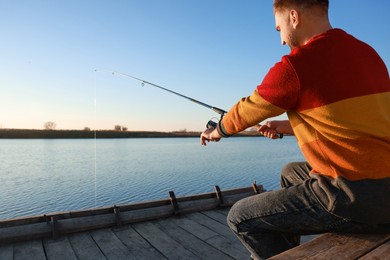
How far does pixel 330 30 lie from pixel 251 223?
134 centimetres

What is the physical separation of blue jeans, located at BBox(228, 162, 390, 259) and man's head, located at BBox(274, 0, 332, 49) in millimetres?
929

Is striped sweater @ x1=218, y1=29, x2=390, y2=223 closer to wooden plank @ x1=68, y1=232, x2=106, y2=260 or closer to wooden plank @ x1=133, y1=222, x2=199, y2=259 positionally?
wooden plank @ x1=133, y1=222, x2=199, y2=259

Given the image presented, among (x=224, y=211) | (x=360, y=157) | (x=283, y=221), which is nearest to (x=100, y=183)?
(x=224, y=211)

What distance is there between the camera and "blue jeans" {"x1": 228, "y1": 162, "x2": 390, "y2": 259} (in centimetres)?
207

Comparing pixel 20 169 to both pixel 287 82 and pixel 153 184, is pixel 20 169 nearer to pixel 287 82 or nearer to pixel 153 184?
pixel 153 184

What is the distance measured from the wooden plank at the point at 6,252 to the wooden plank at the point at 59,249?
1.35ft

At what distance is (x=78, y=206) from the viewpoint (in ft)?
40.7

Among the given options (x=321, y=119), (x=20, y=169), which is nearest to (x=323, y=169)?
(x=321, y=119)

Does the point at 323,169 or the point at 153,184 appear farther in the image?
the point at 153,184

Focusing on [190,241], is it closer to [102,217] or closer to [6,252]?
[102,217]

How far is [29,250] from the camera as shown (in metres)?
4.42

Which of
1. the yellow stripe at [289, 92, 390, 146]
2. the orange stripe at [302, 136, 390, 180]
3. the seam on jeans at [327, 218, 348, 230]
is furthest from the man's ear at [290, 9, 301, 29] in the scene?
the seam on jeans at [327, 218, 348, 230]

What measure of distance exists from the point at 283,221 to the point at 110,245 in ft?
10.6

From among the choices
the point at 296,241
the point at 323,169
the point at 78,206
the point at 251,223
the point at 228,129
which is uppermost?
the point at 228,129
